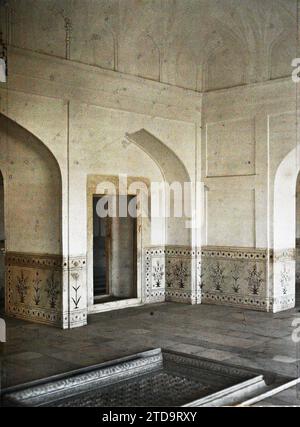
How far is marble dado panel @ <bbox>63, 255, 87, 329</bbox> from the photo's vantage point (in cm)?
614

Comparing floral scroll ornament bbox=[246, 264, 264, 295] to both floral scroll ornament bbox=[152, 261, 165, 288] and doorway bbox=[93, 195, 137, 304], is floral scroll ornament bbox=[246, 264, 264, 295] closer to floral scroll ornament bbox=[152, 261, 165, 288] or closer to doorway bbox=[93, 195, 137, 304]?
floral scroll ornament bbox=[152, 261, 165, 288]

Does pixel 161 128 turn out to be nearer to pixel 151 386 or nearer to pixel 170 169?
pixel 170 169

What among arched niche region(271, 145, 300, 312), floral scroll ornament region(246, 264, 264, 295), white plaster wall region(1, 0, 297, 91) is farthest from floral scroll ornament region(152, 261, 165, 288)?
white plaster wall region(1, 0, 297, 91)

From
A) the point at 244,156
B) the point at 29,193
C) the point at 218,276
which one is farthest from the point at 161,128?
the point at 218,276

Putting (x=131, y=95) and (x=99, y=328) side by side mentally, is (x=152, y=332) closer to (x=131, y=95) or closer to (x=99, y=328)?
(x=99, y=328)

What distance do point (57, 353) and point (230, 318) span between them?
7.82ft

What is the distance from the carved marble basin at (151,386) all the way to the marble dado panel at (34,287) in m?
1.66

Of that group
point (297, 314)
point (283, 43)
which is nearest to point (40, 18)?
point (283, 43)

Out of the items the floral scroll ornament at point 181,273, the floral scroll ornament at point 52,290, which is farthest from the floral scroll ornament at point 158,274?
the floral scroll ornament at point 52,290

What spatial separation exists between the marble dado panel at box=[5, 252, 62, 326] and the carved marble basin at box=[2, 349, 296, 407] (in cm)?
166

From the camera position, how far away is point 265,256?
277 inches

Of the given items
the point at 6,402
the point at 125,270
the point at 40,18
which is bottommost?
the point at 6,402

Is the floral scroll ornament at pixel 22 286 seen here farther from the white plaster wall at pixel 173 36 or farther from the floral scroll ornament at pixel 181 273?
the white plaster wall at pixel 173 36

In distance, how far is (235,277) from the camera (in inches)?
289
